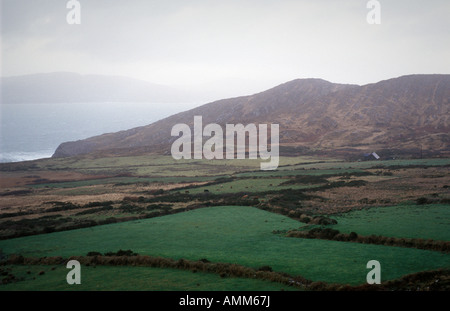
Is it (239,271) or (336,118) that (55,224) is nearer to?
(239,271)

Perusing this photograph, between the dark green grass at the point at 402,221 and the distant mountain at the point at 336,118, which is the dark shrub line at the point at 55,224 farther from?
the distant mountain at the point at 336,118

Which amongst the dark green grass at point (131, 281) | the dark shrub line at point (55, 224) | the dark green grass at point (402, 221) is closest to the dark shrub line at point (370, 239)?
the dark green grass at point (402, 221)

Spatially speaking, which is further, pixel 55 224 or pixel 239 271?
pixel 55 224

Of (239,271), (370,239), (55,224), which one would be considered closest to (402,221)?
(370,239)

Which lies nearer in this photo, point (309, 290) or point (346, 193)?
point (309, 290)

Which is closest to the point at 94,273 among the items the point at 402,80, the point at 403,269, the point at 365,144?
the point at 403,269

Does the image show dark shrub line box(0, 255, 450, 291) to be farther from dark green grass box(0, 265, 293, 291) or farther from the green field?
the green field

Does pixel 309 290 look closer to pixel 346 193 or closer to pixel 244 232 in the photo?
pixel 244 232
